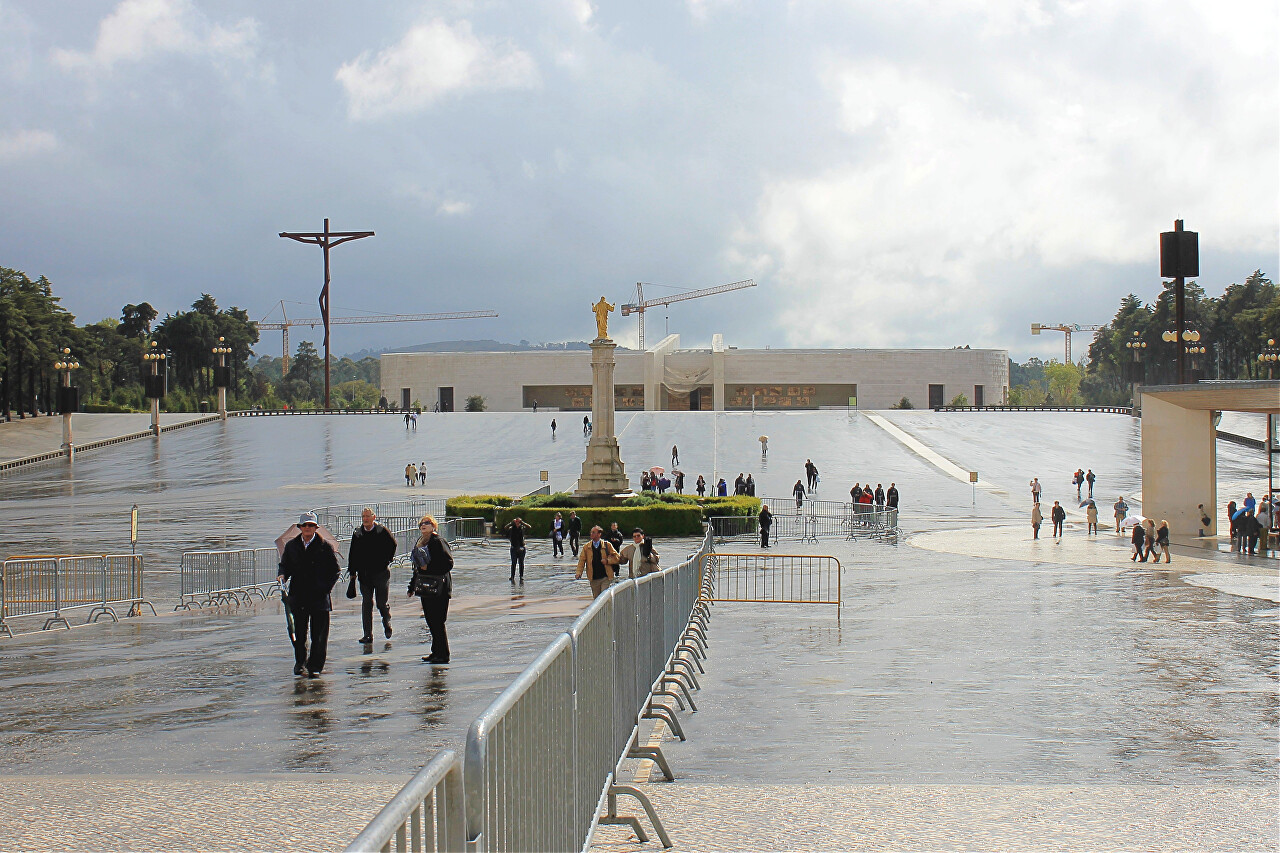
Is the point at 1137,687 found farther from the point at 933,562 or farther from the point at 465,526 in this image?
the point at 465,526

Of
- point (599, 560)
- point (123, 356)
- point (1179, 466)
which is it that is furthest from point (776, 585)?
point (123, 356)

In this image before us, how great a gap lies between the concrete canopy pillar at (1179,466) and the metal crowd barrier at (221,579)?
19.7 m

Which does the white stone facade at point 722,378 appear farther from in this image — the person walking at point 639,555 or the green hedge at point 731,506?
the person walking at point 639,555

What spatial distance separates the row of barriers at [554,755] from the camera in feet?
8.62

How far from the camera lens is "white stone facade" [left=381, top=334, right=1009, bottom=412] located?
393 ft

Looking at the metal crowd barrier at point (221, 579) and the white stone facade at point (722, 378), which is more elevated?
the white stone facade at point (722, 378)

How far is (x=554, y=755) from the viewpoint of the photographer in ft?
12.6

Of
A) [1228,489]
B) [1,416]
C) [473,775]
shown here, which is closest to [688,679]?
[473,775]

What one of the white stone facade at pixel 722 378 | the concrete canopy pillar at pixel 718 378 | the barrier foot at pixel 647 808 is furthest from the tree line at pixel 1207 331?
the barrier foot at pixel 647 808

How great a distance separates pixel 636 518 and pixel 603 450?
3.83m

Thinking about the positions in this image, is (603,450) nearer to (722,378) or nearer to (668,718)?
(668,718)

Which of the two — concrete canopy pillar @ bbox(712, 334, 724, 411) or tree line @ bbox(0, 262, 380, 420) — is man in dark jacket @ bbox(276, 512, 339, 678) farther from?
concrete canopy pillar @ bbox(712, 334, 724, 411)

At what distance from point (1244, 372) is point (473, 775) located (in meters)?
112

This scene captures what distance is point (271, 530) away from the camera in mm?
29875
